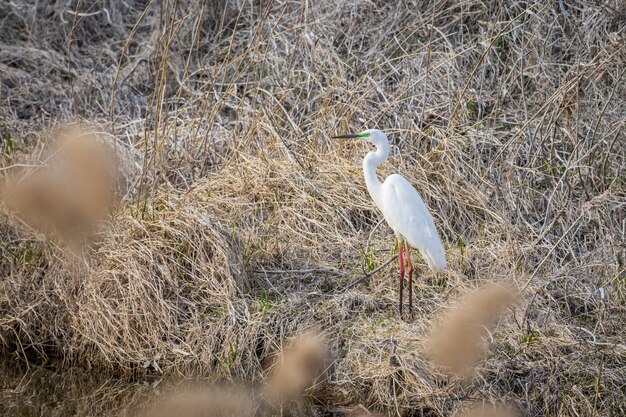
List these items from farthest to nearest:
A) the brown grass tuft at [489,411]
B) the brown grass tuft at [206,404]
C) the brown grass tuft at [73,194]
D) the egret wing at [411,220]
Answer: the egret wing at [411,220]
the brown grass tuft at [206,404]
the brown grass tuft at [489,411]
the brown grass tuft at [73,194]

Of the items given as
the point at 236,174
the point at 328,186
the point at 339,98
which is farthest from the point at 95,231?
the point at 339,98

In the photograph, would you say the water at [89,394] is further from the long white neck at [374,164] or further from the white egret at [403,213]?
the long white neck at [374,164]

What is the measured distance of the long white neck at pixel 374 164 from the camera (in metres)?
4.58

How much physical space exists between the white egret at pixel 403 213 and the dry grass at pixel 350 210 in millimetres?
291

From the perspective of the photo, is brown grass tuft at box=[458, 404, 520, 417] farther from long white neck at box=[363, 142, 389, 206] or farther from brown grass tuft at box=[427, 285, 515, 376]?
long white neck at box=[363, 142, 389, 206]

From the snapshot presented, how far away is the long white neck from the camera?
4.58 m

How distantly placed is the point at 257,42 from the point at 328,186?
3.10ft

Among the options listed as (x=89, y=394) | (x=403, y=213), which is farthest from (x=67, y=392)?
(x=403, y=213)

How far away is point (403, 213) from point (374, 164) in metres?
0.31

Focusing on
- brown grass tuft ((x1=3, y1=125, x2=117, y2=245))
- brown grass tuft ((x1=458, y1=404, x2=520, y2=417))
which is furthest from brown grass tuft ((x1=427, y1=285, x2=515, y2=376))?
brown grass tuft ((x1=3, y1=125, x2=117, y2=245))

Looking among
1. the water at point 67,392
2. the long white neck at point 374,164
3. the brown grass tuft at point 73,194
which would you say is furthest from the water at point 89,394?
the long white neck at point 374,164

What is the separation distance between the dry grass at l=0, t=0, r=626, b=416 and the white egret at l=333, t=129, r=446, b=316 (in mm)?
291

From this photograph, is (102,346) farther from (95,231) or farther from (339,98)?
(339,98)

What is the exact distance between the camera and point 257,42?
5.31 metres
